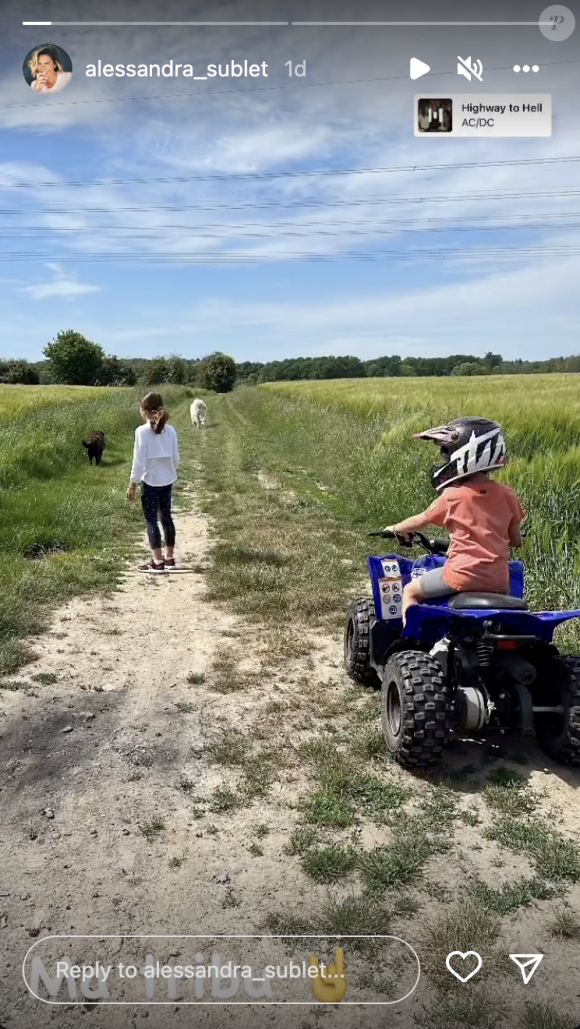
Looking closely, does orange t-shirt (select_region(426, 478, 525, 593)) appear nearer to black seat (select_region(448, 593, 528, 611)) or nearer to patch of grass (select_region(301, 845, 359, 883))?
black seat (select_region(448, 593, 528, 611))

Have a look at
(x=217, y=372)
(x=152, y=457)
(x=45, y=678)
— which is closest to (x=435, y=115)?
(x=45, y=678)

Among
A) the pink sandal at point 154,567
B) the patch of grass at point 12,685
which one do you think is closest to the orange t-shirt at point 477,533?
the patch of grass at point 12,685

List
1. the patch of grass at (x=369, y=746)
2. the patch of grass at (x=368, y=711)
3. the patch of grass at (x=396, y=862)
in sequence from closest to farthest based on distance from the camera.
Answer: the patch of grass at (x=396, y=862) → the patch of grass at (x=369, y=746) → the patch of grass at (x=368, y=711)

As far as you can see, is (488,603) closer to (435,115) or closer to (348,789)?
(348,789)

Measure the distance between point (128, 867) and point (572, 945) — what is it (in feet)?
5.40

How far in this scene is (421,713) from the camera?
3.32m

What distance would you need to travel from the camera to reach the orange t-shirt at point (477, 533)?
359 centimetres

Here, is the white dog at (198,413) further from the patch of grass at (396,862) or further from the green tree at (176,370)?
the green tree at (176,370)

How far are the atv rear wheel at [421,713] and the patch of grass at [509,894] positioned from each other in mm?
741

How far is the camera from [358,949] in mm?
2219

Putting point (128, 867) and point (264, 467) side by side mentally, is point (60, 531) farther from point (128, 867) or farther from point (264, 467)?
point (264, 467)

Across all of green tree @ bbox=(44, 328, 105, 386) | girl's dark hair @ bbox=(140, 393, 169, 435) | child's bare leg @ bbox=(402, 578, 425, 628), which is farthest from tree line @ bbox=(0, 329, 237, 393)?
child's bare leg @ bbox=(402, 578, 425, 628)

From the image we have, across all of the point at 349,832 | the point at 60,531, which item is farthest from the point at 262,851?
the point at 60,531

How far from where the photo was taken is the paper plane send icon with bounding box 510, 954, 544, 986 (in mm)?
1866
